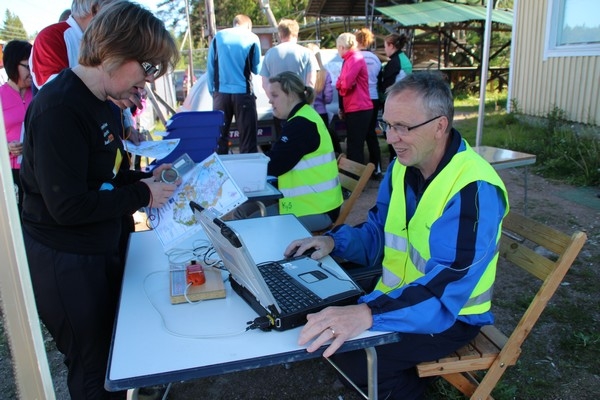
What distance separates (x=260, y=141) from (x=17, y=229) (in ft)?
18.8

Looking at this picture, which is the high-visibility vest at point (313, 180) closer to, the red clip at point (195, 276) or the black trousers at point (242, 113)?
the red clip at point (195, 276)

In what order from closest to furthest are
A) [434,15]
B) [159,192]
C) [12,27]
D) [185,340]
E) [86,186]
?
[185,340] < [86,186] < [159,192] < [12,27] < [434,15]

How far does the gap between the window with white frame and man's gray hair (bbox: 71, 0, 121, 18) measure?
265 inches

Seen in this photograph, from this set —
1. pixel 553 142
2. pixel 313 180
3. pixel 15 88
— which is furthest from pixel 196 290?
pixel 553 142

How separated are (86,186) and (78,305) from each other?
0.44 m

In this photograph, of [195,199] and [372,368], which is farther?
[195,199]

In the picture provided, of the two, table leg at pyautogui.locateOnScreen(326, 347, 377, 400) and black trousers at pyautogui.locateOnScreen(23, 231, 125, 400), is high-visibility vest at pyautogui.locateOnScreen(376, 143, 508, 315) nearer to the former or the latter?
table leg at pyautogui.locateOnScreen(326, 347, 377, 400)

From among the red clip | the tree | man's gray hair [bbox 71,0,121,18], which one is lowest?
the red clip

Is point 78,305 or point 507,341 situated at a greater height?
point 78,305

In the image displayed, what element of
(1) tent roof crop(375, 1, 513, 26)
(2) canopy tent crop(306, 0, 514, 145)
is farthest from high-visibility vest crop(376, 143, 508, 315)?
(1) tent roof crop(375, 1, 513, 26)

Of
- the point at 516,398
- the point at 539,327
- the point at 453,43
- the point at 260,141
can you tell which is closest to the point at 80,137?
the point at 516,398

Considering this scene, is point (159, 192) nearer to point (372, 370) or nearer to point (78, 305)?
point (78, 305)

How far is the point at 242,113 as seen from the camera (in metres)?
5.89

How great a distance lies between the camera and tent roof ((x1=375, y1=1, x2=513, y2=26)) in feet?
41.0
